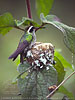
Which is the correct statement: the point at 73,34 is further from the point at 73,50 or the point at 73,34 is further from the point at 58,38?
the point at 58,38

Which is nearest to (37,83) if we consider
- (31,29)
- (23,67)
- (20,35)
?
(23,67)

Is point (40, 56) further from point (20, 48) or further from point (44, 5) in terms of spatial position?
point (44, 5)

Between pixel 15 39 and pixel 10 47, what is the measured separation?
0.24 meters

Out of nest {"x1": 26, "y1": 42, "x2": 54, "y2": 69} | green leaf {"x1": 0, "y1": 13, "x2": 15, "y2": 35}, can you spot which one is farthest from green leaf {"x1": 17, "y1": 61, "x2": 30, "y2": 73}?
green leaf {"x1": 0, "y1": 13, "x2": 15, "y2": 35}

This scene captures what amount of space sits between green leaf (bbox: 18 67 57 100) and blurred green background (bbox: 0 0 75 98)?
0.58 m

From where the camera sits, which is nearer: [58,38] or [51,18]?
[51,18]

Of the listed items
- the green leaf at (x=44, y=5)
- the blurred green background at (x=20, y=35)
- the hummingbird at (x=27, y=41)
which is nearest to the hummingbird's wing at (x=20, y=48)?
the hummingbird at (x=27, y=41)

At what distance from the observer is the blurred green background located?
192 centimetres

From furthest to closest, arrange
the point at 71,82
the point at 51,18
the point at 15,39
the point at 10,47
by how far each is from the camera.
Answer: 1. the point at 15,39
2. the point at 10,47
3. the point at 71,82
4. the point at 51,18

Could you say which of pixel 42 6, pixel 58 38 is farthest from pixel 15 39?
pixel 42 6

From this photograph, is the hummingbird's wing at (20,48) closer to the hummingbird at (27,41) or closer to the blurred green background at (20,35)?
the hummingbird at (27,41)

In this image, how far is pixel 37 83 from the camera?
73cm

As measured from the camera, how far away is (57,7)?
11.4 ft

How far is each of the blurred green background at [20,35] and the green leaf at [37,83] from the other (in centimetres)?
58
